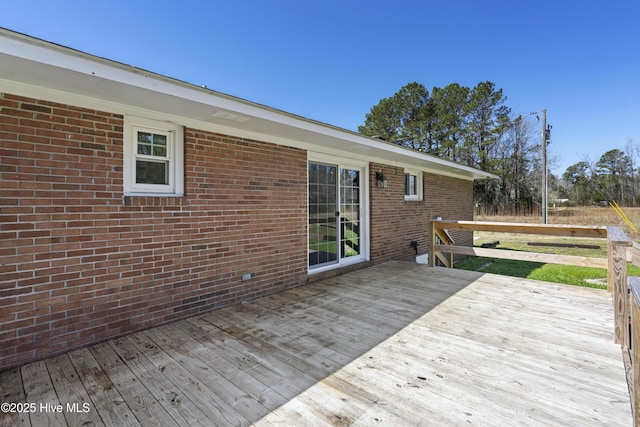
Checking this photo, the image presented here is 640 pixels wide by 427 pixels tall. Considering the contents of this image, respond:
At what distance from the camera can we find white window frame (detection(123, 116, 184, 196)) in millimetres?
3070

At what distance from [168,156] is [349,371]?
297 centimetres

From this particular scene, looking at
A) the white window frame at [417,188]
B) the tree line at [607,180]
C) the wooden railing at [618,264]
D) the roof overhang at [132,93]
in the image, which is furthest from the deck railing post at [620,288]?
the tree line at [607,180]

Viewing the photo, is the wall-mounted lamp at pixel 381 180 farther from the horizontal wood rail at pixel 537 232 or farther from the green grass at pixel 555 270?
the green grass at pixel 555 270

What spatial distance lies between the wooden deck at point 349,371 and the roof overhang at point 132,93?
89.9 inches

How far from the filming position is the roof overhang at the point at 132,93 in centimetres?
201

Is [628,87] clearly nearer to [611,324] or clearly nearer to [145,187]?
[611,324]

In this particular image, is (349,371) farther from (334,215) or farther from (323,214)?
(334,215)

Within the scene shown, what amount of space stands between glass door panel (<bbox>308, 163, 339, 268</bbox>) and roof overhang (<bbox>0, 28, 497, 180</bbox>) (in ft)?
Result: 2.98

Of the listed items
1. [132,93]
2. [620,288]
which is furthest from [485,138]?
[132,93]

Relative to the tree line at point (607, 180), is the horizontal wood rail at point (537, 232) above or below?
below

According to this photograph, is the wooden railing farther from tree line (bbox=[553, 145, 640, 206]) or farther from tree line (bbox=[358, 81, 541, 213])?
tree line (bbox=[553, 145, 640, 206])

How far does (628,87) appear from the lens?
18.0 m

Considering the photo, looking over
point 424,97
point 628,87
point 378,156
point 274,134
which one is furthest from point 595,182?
point 274,134

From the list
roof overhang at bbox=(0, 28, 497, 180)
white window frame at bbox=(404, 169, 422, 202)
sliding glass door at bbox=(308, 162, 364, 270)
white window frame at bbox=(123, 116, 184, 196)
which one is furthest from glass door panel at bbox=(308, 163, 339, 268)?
white window frame at bbox=(404, 169, 422, 202)
